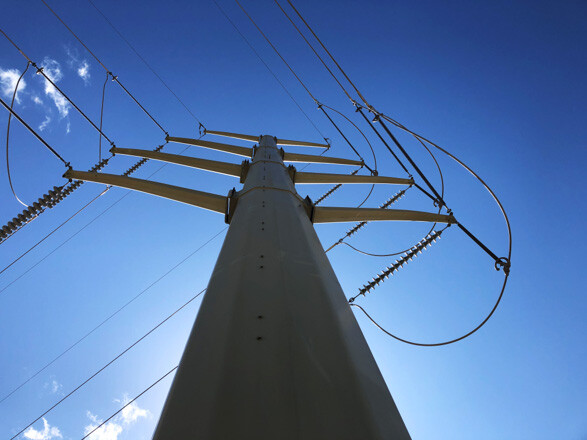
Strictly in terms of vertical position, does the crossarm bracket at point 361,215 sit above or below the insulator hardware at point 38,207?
below

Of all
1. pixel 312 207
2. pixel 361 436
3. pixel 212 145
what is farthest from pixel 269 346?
pixel 212 145

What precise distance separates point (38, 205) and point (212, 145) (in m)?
5.08

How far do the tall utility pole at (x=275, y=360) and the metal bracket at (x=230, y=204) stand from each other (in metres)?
1.28

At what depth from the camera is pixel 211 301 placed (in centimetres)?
210

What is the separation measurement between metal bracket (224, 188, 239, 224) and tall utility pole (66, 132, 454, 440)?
1276mm

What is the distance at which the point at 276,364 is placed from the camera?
1.55 metres

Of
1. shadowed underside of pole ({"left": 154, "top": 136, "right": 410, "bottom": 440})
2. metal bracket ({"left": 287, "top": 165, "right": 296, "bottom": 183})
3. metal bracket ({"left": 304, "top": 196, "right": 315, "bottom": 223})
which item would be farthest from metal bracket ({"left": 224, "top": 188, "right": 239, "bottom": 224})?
metal bracket ({"left": 287, "top": 165, "right": 296, "bottom": 183})

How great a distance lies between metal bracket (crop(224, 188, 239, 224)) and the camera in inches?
164

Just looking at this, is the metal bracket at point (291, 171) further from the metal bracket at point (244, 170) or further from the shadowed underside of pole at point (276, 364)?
the shadowed underside of pole at point (276, 364)

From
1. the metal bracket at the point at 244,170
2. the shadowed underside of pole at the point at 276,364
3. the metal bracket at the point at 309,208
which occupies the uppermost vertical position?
the metal bracket at the point at 244,170

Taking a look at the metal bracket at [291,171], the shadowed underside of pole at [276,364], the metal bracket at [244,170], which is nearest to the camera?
the shadowed underside of pole at [276,364]

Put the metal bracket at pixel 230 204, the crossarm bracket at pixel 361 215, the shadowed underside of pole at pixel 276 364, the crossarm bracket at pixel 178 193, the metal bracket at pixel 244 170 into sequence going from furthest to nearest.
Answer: the metal bracket at pixel 244 170, the crossarm bracket at pixel 361 215, the crossarm bracket at pixel 178 193, the metal bracket at pixel 230 204, the shadowed underside of pole at pixel 276 364

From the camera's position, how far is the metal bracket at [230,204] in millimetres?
4176

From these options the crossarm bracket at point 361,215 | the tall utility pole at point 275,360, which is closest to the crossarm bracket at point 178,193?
the crossarm bracket at point 361,215
